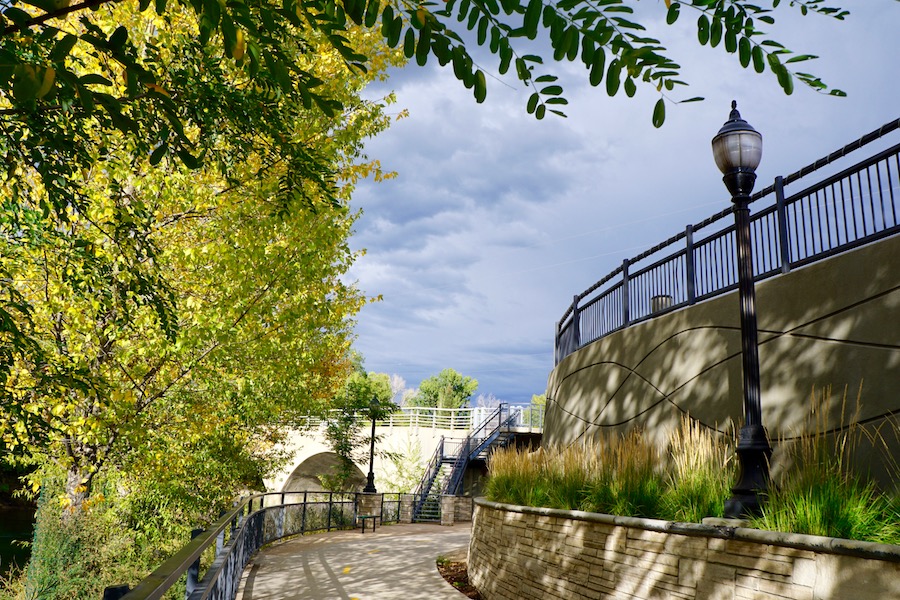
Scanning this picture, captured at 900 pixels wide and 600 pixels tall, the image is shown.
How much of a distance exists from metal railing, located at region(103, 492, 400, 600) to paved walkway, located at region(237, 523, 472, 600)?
1.31 ft

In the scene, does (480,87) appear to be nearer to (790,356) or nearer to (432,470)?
(790,356)

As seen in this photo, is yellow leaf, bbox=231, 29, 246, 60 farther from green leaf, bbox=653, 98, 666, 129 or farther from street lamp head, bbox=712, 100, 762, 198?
street lamp head, bbox=712, 100, 762, 198

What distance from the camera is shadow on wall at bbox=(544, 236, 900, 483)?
6352mm

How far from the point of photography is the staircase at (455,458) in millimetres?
26297

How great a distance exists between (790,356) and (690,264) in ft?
9.24

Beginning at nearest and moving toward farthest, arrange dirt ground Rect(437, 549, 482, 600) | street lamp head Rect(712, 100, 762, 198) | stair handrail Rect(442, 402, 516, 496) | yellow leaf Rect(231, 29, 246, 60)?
yellow leaf Rect(231, 29, 246, 60)
street lamp head Rect(712, 100, 762, 198)
dirt ground Rect(437, 549, 482, 600)
stair handrail Rect(442, 402, 516, 496)

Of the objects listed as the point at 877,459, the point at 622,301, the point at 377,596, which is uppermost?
the point at 622,301

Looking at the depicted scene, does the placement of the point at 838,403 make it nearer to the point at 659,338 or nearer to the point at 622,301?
the point at 659,338

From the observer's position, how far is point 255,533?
12359 mm

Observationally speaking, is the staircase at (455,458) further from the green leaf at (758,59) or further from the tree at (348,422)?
the green leaf at (758,59)

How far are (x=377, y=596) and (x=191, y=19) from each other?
27.6 ft

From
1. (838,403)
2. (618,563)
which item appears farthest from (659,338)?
(618,563)

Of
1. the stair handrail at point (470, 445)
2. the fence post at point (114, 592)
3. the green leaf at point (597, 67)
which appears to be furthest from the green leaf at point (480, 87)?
the stair handrail at point (470, 445)

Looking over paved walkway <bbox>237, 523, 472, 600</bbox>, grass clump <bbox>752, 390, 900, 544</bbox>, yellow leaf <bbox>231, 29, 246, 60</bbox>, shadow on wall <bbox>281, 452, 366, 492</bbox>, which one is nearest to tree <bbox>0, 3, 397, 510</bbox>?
paved walkway <bbox>237, 523, 472, 600</bbox>
